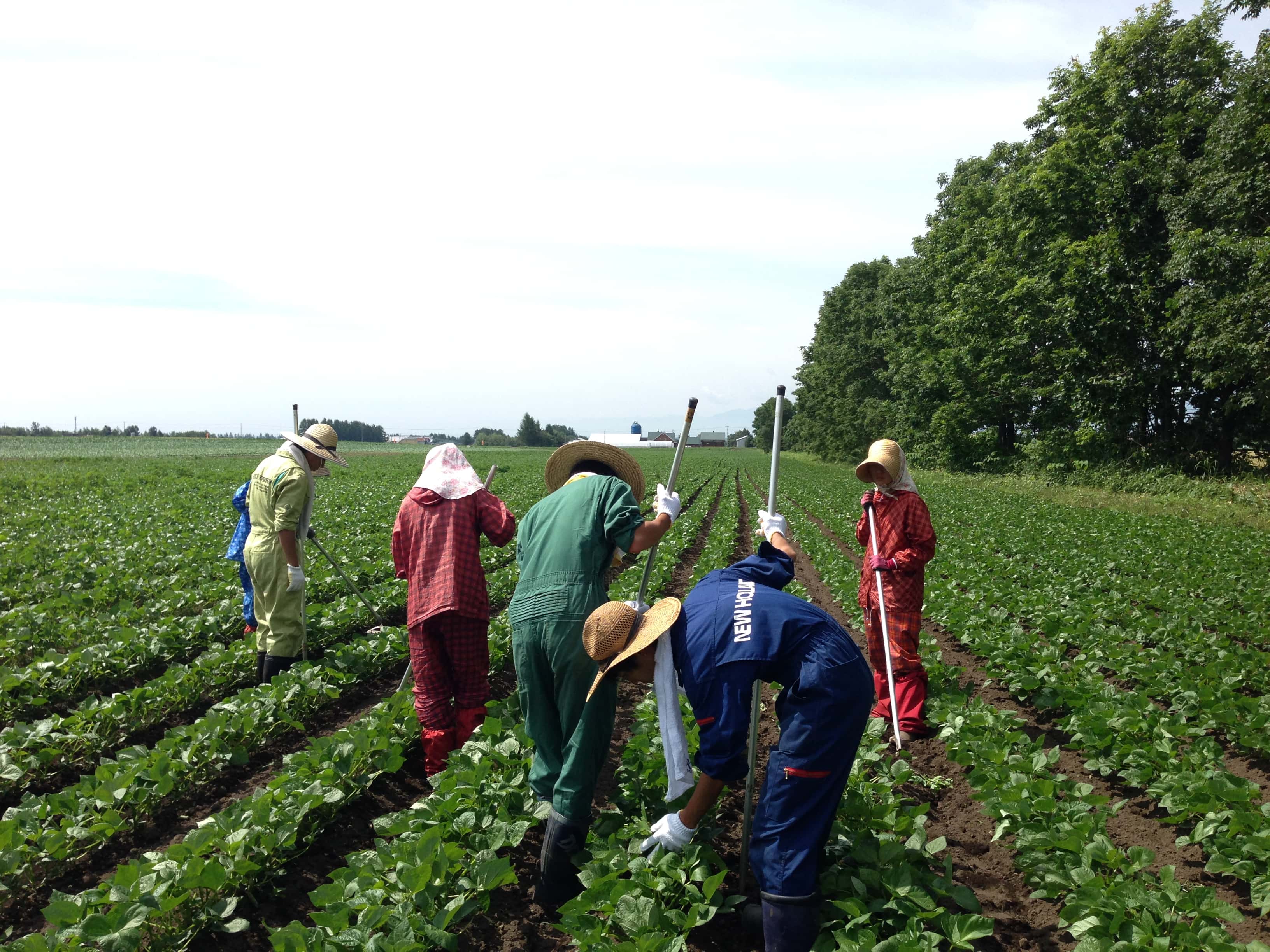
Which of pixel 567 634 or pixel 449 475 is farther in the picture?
pixel 449 475

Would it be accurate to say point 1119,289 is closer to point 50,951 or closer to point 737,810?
point 737,810

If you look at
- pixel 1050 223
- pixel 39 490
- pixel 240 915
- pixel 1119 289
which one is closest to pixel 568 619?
pixel 240 915

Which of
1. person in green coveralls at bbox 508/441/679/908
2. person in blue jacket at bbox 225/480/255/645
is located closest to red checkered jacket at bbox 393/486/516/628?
person in green coveralls at bbox 508/441/679/908

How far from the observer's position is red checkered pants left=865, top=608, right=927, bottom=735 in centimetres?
553

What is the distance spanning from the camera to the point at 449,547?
457 centimetres

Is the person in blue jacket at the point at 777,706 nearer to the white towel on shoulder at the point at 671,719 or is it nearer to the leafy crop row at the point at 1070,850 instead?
the white towel on shoulder at the point at 671,719

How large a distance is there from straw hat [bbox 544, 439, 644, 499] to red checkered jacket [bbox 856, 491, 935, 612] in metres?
2.04

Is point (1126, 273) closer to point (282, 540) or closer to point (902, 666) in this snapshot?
point (902, 666)

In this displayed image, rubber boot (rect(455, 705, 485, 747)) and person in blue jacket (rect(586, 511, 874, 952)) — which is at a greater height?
person in blue jacket (rect(586, 511, 874, 952))

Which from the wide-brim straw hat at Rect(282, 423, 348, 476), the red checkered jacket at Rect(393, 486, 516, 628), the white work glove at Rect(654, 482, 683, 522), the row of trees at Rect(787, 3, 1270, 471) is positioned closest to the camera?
the white work glove at Rect(654, 482, 683, 522)

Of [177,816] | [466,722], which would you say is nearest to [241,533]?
[177,816]

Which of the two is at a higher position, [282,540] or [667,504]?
[667,504]

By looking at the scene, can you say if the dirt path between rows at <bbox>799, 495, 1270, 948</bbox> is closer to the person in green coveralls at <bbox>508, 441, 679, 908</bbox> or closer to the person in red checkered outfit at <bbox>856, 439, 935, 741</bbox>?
the person in red checkered outfit at <bbox>856, 439, 935, 741</bbox>

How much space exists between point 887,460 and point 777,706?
299cm
